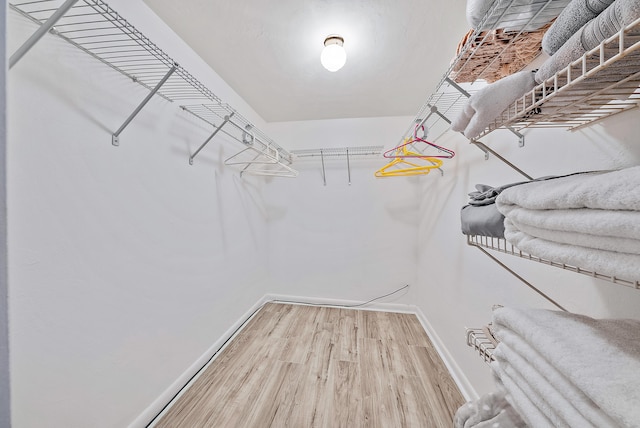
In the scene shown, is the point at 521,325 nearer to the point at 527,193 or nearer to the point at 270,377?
the point at 527,193

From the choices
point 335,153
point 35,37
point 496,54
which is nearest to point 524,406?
point 496,54

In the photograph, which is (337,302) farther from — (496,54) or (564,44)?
(564,44)

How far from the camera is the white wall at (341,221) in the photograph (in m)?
2.32

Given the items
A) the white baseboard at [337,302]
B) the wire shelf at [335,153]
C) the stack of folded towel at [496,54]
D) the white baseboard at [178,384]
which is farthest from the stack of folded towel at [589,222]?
the white baseboard at [337,302]

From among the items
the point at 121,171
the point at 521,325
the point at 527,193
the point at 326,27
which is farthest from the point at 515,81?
the point at 121,171

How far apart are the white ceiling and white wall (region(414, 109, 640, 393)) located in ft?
1.93

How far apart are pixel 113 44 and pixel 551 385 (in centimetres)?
166

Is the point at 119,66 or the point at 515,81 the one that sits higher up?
the point at 119,66

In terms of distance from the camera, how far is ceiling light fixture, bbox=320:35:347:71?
1257mm

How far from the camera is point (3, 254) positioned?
26 centimetres

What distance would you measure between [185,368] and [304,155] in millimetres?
1920

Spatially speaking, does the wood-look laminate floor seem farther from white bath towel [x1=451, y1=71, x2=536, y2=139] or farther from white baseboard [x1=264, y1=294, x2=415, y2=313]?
white bath towel [x1=451, y1=71, x2=536, y2=139]

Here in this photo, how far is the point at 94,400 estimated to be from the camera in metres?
0.89

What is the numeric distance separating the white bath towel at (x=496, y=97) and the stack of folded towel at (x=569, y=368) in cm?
46
